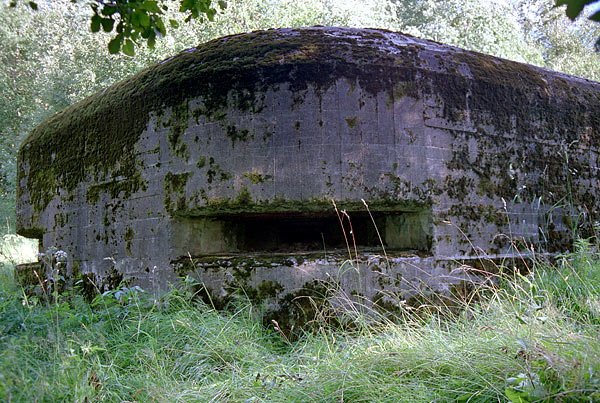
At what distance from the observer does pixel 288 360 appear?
266 centimetres

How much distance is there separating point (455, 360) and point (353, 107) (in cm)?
187

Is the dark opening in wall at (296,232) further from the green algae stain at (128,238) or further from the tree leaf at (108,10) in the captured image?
the tree leaf at (108,10)

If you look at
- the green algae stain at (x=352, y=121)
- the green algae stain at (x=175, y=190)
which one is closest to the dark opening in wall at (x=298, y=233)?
the green algae stain at (x=175, y=190)

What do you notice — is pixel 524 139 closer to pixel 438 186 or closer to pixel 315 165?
pixel 438 186

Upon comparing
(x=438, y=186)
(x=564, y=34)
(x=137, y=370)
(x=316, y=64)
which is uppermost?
(x=564, y=34)

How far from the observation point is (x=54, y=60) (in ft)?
54.0

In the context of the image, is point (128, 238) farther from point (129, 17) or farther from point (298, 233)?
point (129, 17)

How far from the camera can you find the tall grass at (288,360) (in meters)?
1.80

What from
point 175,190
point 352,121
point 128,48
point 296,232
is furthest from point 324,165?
point 128,48

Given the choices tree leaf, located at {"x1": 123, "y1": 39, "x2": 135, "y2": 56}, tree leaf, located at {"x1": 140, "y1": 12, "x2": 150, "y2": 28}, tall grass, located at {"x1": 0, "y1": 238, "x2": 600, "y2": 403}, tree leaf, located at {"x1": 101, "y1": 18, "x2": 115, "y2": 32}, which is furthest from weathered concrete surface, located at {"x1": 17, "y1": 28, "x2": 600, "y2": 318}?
tree leaf, located at {"x1": 101, "y1": 18, "x2": 115, "y2": 32}

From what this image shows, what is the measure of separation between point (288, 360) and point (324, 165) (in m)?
1.28

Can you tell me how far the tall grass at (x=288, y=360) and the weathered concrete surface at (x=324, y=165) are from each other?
1.54ft

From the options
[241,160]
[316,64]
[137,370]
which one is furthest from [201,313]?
[316,64]

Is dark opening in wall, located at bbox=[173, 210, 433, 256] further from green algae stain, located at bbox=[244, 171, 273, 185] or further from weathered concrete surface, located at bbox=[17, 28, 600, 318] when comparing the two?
green algae stain, located at bbox=[244, 171, 273, 185]
